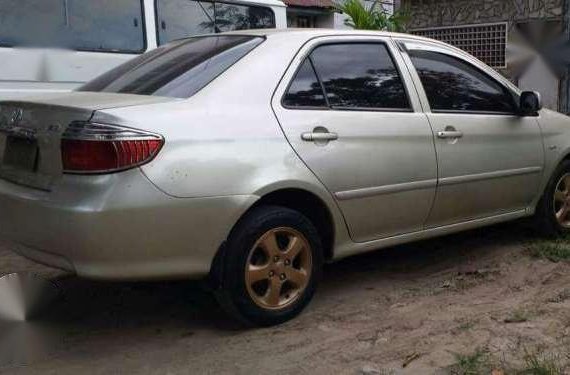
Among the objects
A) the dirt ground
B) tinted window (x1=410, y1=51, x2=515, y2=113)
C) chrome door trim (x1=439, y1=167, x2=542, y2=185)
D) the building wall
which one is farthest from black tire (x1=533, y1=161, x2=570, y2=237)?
the building wall

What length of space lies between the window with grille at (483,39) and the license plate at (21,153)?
13.3m

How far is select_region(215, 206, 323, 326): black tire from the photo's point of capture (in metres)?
3.34

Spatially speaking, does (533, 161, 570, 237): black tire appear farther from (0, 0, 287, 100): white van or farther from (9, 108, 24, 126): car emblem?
(9, 108, 24, 126): car emblem

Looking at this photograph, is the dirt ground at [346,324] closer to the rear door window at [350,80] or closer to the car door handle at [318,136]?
the car door handle at [318,136]

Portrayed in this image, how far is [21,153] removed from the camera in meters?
3.36

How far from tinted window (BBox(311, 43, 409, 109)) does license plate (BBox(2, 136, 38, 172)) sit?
1579 mm

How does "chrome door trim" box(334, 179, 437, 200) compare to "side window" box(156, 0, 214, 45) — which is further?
"side window" box(156, 0, 214, 45)

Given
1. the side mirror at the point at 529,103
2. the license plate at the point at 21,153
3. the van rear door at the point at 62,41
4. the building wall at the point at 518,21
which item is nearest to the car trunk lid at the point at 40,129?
the license plate at the point at 21,153

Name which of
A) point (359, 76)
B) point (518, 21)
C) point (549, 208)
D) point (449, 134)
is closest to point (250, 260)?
point (359, 76)

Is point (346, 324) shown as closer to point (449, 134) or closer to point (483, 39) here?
point (449, 134)

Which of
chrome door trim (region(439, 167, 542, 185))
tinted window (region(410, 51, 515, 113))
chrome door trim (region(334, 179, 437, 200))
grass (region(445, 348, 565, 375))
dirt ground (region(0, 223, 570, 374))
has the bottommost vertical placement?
dirt ground (region(0, 223, 570, 374))

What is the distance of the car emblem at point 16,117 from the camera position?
338 cm

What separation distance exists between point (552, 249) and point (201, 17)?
3.82 meters

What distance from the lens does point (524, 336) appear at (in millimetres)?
3389
